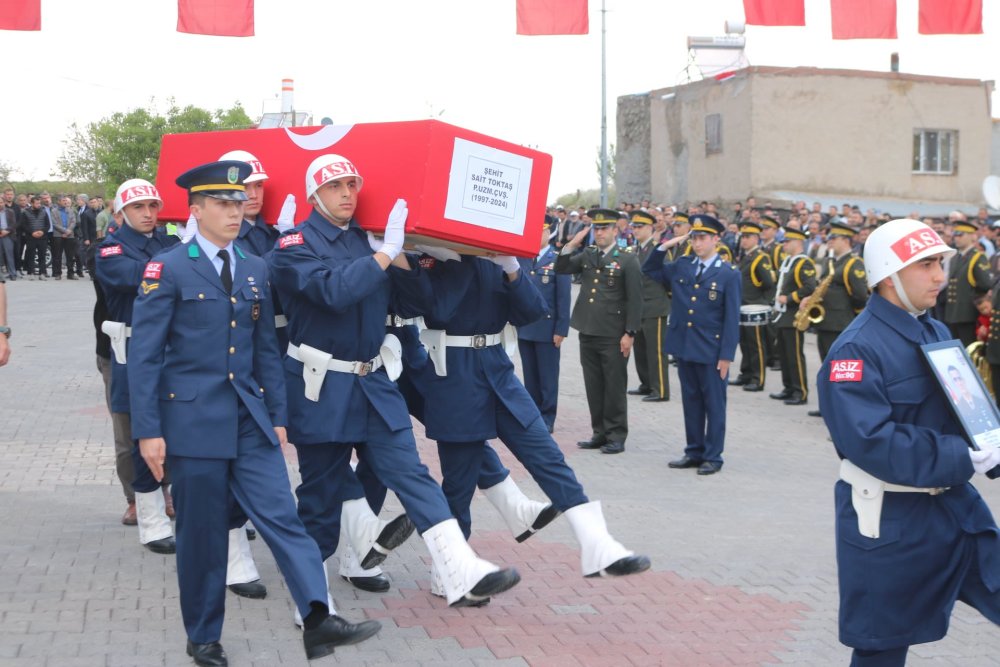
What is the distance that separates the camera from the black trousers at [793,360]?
1414cm

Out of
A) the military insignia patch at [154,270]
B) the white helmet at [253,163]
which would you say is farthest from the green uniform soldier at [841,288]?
the military insignia patch at [154,270]

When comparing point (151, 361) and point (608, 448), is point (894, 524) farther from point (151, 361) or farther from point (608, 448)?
point (608, 448)

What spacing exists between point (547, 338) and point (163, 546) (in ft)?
16.8

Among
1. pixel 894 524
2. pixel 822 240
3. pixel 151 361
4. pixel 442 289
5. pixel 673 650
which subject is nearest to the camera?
pixel 894 524

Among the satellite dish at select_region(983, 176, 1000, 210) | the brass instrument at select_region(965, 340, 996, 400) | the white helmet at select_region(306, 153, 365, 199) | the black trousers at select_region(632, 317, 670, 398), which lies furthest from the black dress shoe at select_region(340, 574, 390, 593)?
the satellite dish at select_region(983, 176, 1000, 210)

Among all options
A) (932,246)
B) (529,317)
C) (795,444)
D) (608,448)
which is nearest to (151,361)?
(529,317)

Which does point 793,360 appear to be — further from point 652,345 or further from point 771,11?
point 771,11

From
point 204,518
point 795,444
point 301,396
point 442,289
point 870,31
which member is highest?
point 870,31

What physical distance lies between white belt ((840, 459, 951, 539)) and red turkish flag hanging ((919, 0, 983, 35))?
13357mm

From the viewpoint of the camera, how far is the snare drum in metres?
14.8

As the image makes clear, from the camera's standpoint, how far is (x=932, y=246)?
423cm

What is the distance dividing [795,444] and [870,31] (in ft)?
23.3

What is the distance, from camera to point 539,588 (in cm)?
640

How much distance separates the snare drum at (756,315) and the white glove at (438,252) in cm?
927
